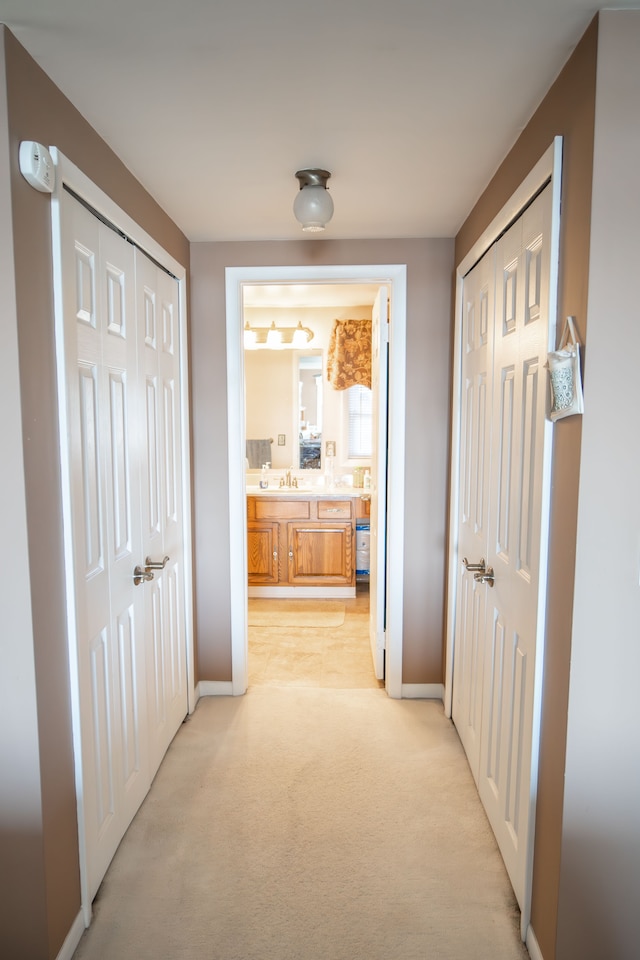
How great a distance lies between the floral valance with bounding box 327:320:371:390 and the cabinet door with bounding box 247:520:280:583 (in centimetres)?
139

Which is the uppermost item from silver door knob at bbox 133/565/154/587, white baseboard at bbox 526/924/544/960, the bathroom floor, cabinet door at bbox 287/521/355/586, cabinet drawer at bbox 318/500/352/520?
silver door knob at bbox 133/565/154/587

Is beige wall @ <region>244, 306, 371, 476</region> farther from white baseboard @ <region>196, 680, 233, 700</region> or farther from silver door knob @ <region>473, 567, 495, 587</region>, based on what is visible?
silver door knob @ <region>473, 567, 495, 587</region>

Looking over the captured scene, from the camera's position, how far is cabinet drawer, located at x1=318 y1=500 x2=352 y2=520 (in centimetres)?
470

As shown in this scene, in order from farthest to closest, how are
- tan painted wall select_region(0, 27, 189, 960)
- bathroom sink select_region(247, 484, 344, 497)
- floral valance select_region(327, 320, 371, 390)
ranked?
floral valance select_region(327, 320, 371, 390), bathroom sink select_region(247, 484, 344, 497), tan painted wall select_region(0, 27, 189, 960)

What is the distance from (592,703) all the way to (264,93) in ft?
5.68

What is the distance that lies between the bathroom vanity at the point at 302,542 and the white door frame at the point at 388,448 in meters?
1.61

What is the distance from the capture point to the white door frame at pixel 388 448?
2916mm

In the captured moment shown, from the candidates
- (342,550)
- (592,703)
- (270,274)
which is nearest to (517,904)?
(592,703)

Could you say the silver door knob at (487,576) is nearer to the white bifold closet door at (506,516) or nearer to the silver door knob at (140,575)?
the white bifold closet door at (506,516)

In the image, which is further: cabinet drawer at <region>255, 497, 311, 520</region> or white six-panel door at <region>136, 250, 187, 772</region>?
cabinet drawer at <region>255, 497, 311, 520</region>

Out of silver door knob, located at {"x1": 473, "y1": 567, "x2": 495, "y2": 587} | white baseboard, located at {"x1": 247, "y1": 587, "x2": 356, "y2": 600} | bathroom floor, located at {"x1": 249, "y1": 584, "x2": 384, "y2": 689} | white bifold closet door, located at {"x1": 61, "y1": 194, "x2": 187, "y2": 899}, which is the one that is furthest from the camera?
white baseboard, located at {"x1": 247, "y1": 587, "x2": 356, "y2": 600}

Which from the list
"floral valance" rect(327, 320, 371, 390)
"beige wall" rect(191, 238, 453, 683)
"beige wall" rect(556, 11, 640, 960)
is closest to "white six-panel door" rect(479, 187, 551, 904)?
"beige wall" rect(556, 11, 640, 960)

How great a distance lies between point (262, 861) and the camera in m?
1.96

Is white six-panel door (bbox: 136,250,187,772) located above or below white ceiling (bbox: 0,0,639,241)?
below
